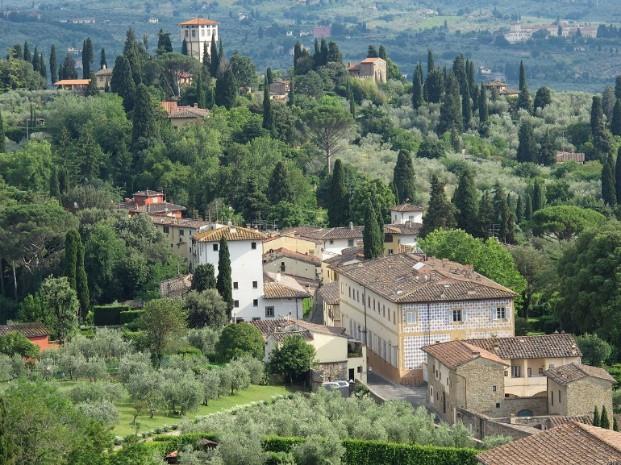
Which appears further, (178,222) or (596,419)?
(178,222)

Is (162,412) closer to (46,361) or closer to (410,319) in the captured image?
(46,361)

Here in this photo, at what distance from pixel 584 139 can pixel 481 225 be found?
153ft

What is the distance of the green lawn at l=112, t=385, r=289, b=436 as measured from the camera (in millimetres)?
52000

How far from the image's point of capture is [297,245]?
8681cm

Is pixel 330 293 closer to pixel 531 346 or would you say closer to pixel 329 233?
pixel 329 233

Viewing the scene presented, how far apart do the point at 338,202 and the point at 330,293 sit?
54.6ft

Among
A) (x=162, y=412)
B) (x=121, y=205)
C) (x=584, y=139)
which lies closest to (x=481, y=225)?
(x=121, y=205)

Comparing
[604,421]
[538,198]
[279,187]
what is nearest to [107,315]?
[279,187]

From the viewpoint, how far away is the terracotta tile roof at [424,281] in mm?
64375

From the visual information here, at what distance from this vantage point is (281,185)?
94.8m

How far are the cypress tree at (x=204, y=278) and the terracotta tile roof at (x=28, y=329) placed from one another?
6922 millimetres

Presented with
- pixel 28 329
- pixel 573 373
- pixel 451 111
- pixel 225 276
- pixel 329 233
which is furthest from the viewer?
pixel 451 111

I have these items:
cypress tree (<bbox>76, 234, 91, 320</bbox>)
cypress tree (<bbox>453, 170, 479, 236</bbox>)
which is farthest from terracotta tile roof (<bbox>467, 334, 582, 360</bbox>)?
cypress tree (<bbox>453, 170, 479, 236</bbox>)

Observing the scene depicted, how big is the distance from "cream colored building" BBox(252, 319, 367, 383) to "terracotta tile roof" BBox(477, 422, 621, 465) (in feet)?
65.0
